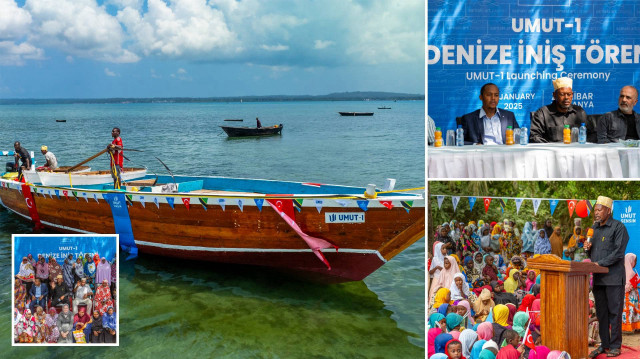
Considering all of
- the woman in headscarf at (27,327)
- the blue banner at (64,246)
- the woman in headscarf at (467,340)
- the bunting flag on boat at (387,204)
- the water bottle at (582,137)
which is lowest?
the woman in headscarf at (27,327)

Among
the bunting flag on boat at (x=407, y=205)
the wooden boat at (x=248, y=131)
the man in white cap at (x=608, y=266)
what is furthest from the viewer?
the wooden boat at (x=248, y=131)

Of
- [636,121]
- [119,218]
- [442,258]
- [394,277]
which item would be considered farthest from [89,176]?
[636,121]

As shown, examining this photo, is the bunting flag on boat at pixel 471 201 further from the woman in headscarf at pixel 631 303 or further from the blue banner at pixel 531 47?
the blue banner at pixel 531 47

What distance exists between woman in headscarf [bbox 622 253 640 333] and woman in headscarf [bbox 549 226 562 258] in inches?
19.7

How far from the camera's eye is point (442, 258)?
447 centimetres

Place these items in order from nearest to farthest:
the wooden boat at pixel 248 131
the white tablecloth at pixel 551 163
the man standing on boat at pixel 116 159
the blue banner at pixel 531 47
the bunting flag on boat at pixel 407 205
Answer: the white tablecloth at pixel 551 163 < the blue banner at pixel 531 47 < the bunting flag on boat at pixel 407 205 < the man standing on boat at pixel 116 159 < the wooden boat at pixel 248 131

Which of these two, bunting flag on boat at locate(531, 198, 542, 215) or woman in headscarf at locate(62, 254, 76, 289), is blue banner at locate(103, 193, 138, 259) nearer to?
woman in headscarf at locate(62, 254, 76, 289)

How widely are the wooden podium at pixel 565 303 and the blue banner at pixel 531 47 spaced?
10.1 ft

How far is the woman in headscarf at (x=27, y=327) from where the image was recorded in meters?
5.36

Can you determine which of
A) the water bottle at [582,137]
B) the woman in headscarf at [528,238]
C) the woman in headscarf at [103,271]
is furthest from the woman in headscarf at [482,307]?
the woman in headscarf at [103,271]

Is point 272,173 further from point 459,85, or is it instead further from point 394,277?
point 459,85

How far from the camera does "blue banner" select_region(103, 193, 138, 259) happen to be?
29.4 ft

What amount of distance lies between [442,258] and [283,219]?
11.5 feet

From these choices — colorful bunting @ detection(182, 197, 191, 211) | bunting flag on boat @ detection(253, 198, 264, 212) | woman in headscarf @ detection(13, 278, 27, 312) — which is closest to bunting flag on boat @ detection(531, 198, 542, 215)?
bunting flag on boat @ detection(253, 198, 264, 212)
